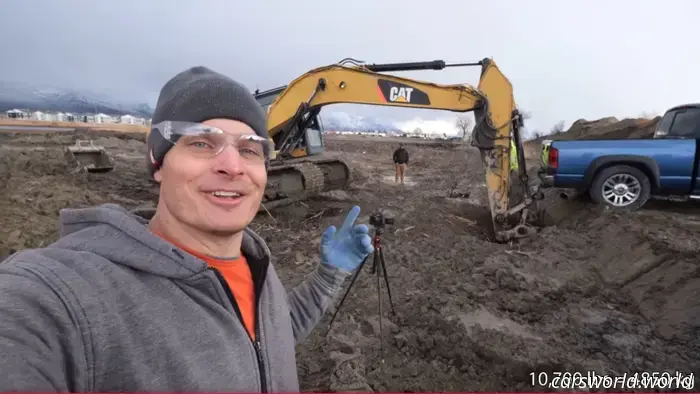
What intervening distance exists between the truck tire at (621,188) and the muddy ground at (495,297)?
0.35 meters

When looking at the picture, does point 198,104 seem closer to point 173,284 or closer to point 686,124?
point 173,284

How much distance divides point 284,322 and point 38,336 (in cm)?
81

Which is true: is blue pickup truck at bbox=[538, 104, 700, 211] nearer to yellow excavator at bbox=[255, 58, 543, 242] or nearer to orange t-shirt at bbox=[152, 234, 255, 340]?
yellow excavator at bbox=[255, 58, 543, 242]

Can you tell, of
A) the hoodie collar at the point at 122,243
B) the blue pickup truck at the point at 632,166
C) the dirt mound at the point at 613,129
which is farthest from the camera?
the dirt mound at the point at 613,129

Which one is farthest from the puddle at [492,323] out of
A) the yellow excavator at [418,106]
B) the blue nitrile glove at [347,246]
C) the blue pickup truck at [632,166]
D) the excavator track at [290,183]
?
the excavator track at [290,183]

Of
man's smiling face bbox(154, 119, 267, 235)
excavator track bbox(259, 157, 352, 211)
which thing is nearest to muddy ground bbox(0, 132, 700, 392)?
excavator track bbox(259, 157, 352, 211)

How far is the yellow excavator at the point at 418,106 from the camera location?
741 cm

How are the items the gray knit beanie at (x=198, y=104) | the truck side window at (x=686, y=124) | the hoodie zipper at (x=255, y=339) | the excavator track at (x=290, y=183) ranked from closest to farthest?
the hoodie zipper at (x=255, y=339)
the gray knit beanie at (x=198, y=104)
the truck side window at (x=686, y=124)
the excavator track at (x=290, y=183)

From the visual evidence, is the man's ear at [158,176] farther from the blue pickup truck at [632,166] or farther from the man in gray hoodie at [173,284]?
the blue pickup truck at [632,166]

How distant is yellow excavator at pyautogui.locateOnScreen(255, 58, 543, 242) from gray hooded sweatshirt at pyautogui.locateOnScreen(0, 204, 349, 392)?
21.6ft

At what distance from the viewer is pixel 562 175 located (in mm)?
7617

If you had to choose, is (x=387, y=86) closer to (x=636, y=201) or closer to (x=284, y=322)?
(x=636, y=201)

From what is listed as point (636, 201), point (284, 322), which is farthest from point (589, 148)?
point (284, 322)

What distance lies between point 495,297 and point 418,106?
169 inches
